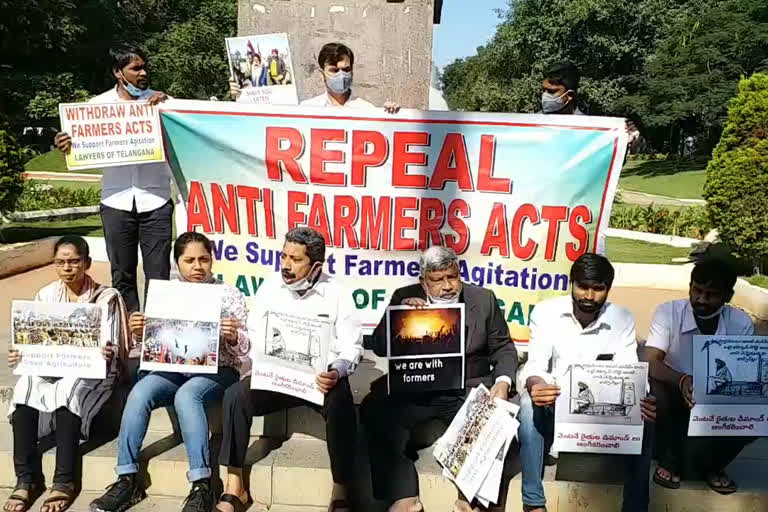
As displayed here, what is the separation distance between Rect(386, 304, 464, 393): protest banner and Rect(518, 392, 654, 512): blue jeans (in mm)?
362

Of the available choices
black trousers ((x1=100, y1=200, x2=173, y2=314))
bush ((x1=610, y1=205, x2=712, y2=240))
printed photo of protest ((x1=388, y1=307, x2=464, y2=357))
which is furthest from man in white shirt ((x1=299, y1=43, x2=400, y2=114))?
bush ((x1=610, y1=205, x2=712, y2=240))

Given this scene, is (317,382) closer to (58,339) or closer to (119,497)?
(119,497)

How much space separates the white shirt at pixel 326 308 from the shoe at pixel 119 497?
0.88 m

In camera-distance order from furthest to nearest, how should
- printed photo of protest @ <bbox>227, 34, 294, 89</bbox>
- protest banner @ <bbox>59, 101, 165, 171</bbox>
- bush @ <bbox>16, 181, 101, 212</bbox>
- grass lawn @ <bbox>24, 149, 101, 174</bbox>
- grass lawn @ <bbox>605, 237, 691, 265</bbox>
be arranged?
grass lawn @ <bbox>24, 149, 101, 174</bbox> < bush @ <bbox>16, 181, 101, 212</bbox> < grass lawn @ <bbox>605, 237, 691, 265</bbox> < printed photo of protest @ <bbox>227, 34, 294, 89</bbox> < protest banner @ <bbox>59, 101, 165, 171</bbox>

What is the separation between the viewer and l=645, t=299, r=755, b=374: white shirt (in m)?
3.25

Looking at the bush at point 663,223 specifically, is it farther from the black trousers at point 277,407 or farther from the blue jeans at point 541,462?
the black trousers at point 277,407

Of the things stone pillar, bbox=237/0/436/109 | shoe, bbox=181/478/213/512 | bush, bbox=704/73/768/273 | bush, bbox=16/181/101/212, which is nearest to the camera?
shoe, bbox=181/478/213/512

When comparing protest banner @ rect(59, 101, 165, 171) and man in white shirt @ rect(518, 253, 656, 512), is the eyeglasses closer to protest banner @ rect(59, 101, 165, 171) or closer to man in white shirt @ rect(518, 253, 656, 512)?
protest banner @ rect(59, 101, 165, 171)

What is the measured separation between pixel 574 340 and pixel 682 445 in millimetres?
720

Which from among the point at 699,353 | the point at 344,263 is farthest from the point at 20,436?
the point at 699,353

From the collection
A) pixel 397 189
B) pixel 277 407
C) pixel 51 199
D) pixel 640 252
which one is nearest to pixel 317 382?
pixel 277 407

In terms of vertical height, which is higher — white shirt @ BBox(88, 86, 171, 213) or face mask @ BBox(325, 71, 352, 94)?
face mask @ BBox(325, 71, 352, 94)

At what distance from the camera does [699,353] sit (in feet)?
9.98

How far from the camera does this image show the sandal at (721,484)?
3227mm
